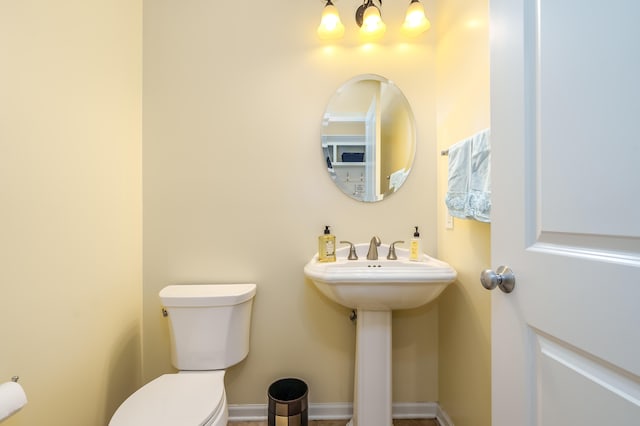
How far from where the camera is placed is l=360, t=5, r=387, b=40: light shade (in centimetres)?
133

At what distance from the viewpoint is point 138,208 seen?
143 cm

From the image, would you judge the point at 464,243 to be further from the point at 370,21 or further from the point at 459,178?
the point at 370,21

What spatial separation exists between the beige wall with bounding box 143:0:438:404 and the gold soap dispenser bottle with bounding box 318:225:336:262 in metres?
0.10

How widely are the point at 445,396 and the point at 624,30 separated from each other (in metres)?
1.55

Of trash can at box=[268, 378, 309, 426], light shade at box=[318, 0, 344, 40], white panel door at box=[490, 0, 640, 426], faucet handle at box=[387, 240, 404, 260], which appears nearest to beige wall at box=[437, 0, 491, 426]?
faucet handle at box=[387, 240, 404, 260]

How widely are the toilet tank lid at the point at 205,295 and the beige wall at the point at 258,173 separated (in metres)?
0.10

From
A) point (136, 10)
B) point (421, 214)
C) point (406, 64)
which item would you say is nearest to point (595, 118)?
point (421, 214)

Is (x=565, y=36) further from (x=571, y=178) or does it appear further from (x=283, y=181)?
(x=283, y=181)

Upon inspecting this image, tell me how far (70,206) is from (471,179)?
151 centimetres

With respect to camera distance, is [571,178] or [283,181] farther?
[283,181]

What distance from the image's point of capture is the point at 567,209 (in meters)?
0.51

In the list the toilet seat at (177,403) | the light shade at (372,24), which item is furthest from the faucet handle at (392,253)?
the light shade at (372,24)

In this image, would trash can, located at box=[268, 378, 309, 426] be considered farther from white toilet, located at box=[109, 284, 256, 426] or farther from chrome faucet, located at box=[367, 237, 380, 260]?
chrome faucet, located at box=[367, 237, 380, 260]

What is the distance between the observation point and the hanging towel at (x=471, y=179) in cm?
93
